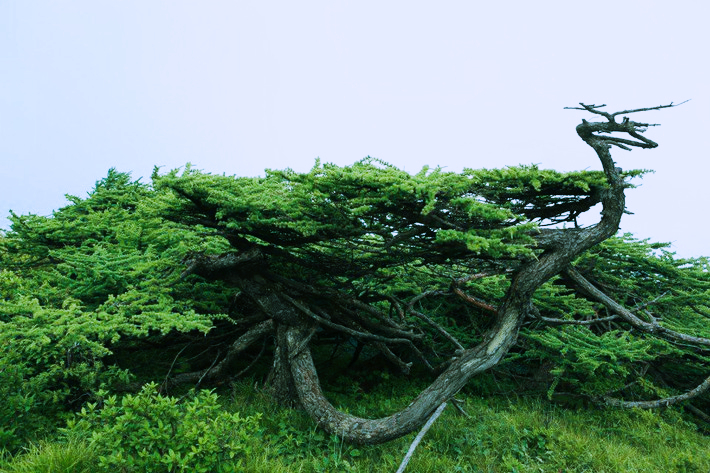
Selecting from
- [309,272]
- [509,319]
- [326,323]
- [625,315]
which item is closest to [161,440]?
[326,323]

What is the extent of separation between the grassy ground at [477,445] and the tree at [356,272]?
33 centimetres

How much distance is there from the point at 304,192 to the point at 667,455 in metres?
5.97

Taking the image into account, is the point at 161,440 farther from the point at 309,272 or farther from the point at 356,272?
the point at 309,272

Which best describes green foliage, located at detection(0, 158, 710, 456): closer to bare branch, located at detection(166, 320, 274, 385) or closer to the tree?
the tree

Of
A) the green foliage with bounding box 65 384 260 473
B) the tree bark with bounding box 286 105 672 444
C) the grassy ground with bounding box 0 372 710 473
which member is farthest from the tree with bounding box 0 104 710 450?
the green foliage with bounding box 65 384 260 473

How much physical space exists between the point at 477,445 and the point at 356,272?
9.05ft

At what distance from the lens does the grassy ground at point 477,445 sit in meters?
5.04

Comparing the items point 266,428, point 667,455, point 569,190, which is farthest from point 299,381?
point 667,455

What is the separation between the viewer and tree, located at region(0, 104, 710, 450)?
5105mm

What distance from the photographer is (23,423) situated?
534 cm

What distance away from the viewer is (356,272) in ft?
22.5

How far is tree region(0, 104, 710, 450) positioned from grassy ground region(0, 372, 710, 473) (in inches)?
13.1

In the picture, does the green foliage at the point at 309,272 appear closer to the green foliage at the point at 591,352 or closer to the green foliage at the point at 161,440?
the green foliage at the point at 591,352

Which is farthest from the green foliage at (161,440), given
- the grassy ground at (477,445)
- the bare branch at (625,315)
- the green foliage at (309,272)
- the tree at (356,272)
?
the bare branch at (625,315)
